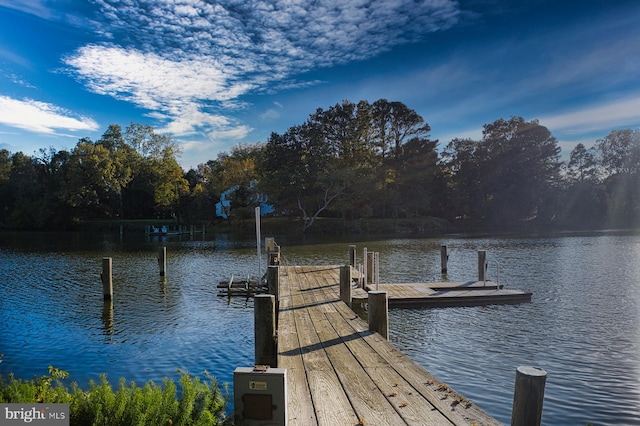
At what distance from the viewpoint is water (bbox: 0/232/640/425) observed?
792 cm

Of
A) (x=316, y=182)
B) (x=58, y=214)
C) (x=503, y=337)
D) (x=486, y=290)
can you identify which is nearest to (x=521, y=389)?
(x=503, y=337)

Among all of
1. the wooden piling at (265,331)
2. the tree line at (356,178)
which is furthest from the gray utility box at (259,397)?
the tree line at (356,178)

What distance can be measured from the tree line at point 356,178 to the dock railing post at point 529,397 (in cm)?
4713

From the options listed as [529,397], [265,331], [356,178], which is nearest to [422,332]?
[265,331]

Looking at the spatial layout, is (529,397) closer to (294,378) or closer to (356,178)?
(294,378)

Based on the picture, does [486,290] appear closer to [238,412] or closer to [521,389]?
[521,389]

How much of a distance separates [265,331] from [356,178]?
151ft

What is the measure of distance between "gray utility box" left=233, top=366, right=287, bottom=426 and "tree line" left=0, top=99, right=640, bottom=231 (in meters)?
47.5

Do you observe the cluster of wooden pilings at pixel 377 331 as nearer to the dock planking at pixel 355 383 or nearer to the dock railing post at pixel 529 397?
the dock railing post at pixel 529 397

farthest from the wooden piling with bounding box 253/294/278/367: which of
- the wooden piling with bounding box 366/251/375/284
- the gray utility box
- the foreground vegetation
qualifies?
the wooden piling with bounding box 366/251/375/284

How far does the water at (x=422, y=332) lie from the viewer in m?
7.92

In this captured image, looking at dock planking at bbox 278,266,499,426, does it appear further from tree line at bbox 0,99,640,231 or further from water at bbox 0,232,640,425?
tree line at bbox 0,99,640,231

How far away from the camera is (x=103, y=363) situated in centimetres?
930

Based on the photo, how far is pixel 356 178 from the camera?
52281 millimetres
